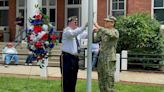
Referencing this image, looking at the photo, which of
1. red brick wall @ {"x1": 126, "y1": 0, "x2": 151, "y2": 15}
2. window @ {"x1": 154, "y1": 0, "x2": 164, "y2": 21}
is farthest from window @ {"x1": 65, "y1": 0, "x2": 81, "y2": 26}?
window @ {"x1": 154, "y1": 0, "x2": 164, "y2": 21}

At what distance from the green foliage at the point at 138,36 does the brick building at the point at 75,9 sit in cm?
247

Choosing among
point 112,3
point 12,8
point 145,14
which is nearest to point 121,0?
point 112,3

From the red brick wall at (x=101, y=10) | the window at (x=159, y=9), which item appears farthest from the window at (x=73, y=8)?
the window at (x=159, y=9)

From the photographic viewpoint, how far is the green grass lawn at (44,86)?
1064cm

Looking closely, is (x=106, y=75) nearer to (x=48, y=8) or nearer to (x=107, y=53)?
(x=107, y=53)

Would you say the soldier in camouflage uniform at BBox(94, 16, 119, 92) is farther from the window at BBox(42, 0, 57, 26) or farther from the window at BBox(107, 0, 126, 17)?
the window at BBox(42, 0, 57, 26)

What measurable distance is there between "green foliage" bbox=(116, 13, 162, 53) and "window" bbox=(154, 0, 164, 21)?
3409 mm

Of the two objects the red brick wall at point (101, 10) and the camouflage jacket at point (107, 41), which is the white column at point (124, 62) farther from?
the camouflage jacket at point (107, 41)

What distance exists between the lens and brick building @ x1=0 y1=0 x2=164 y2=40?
802 inches

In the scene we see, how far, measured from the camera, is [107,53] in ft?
24.6

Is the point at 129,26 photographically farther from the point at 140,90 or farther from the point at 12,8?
the point at 12,8

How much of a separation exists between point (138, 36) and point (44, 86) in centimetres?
671

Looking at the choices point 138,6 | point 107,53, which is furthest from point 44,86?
point 138,6

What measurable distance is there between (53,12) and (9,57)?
665cm
